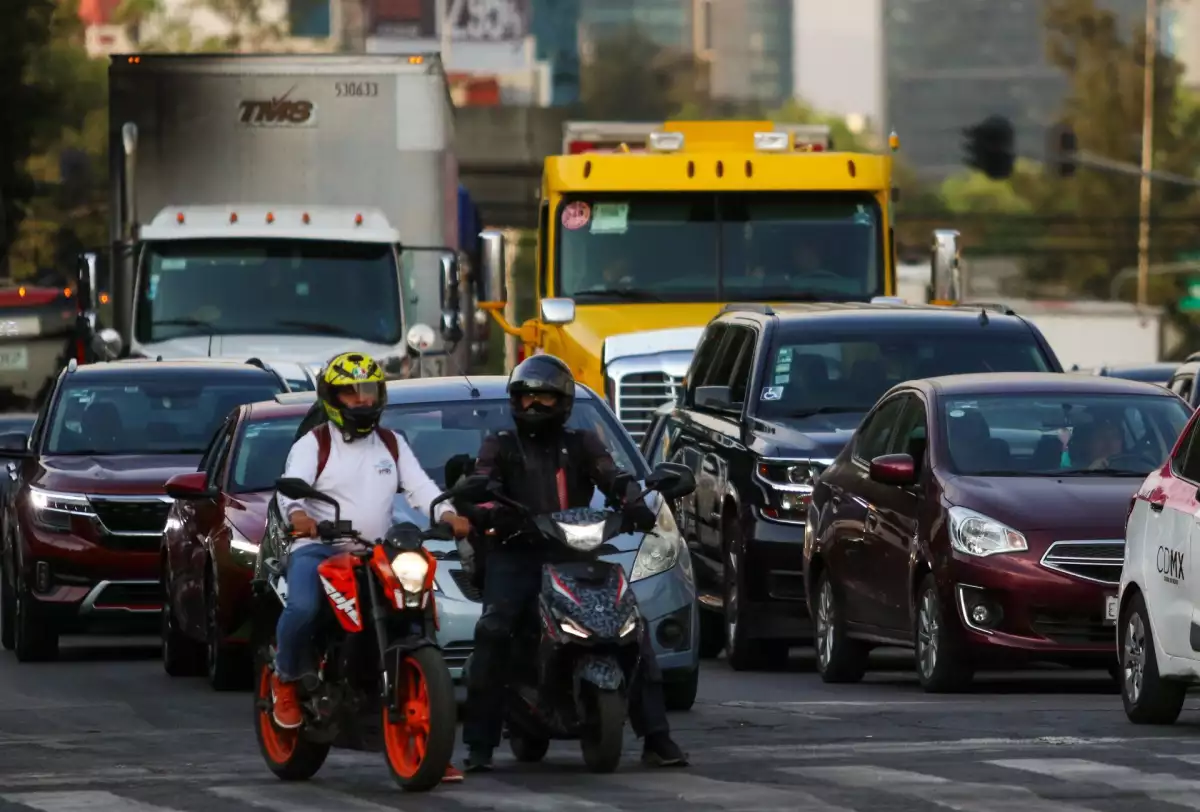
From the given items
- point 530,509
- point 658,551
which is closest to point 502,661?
point 530,509

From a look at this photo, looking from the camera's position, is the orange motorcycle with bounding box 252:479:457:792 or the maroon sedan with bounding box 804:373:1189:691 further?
the maroon sedan with bounding box 804:373:1189:691

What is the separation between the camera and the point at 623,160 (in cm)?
2603

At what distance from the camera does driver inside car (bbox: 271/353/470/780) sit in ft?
39.2

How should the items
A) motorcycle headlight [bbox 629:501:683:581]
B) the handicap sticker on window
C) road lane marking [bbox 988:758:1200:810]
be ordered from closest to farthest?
road lane marking [bbox 988:758:1200:810] < motorcycle headlight [bbox 629:501:683:581] < the handicap sticker on window

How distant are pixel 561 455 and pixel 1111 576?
4069mm

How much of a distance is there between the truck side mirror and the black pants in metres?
13.1

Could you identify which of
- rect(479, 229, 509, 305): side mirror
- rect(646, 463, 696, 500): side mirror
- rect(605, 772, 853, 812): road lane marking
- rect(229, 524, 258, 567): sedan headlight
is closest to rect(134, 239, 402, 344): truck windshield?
rect(479, 229, 509, 305): side mirror

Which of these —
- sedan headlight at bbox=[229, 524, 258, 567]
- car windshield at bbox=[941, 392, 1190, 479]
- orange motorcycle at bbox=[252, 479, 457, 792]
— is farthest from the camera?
sedan headlight at bbox=[229, 524, 258, 567]

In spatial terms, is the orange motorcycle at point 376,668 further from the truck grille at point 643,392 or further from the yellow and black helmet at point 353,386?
the truck grille at point 643,392

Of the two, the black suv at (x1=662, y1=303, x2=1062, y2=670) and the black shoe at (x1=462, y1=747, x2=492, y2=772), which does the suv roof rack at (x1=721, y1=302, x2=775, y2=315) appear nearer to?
the black suv at (x1=662, y1=303, x2=1062, y2=670)

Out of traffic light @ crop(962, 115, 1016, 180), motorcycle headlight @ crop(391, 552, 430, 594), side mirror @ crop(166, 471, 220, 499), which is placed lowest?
traffic light @ crop(962, 115, 1016, 180)

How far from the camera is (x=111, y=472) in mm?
Result: 19719

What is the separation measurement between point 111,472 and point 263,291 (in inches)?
254

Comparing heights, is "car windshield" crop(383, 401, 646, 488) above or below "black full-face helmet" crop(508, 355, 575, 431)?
below
